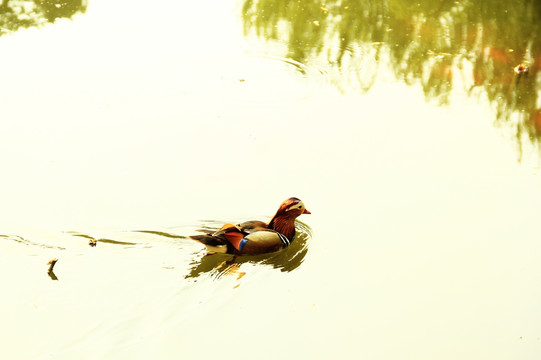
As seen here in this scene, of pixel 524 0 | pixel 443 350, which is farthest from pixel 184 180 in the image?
pixel 524 0

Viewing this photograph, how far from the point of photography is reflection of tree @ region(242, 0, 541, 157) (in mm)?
9133

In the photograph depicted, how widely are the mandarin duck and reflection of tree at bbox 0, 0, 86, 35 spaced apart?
5.87 m

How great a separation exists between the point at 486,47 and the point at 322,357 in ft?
20.7

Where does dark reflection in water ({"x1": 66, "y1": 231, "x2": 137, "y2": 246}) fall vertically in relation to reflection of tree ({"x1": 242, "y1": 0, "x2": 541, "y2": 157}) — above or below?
below

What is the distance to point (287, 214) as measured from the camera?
6711mm

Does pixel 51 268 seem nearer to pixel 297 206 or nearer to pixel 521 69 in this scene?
pixel 297 206

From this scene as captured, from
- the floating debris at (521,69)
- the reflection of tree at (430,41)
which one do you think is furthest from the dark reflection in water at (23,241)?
the floating debris at (521,69)

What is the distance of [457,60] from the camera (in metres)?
9.80

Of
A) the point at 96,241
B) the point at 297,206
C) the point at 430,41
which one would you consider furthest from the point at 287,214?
the point at 430,41

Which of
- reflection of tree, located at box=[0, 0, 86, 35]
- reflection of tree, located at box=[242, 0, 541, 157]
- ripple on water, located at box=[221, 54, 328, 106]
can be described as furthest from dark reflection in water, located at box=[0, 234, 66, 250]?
reflection of tree, located at box=[0, 0, 86, 35]

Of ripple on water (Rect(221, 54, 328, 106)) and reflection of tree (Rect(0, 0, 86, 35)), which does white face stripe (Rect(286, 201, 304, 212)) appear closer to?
ripple on water (Rect(221, 54, 328, 106))

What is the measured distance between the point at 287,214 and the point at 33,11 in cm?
655

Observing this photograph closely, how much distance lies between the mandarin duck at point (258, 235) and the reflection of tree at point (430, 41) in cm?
308

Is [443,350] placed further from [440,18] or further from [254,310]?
[440,18]
